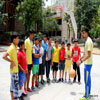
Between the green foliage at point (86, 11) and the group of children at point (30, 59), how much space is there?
60.5 ft

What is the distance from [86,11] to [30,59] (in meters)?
20.2

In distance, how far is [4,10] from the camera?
2705 cm

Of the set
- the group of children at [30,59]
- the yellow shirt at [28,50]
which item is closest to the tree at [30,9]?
the group of children at [30,59]

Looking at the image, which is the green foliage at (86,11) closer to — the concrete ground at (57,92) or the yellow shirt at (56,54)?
the yellow shirt at (56,54)

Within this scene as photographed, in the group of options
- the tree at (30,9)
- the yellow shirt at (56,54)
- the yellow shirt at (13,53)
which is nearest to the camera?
the yellow shirt at (13,53)

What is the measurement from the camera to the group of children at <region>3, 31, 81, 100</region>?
309 cm

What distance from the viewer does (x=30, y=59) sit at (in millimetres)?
3969

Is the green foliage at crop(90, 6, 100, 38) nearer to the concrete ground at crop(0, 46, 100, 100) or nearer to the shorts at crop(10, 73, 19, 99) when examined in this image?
the concrete ground at crop(0, 46, 100, 100)

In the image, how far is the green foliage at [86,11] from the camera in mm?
21938

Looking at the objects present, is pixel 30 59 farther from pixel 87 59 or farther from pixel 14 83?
pixel 87 59

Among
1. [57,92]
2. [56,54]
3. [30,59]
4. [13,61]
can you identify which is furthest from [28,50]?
[57,92]

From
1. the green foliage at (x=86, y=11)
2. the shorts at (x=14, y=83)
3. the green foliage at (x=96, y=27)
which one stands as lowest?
the shorts at (x=14, y=83)

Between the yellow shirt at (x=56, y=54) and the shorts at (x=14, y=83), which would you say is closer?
the shorts at (x=14, y=83)

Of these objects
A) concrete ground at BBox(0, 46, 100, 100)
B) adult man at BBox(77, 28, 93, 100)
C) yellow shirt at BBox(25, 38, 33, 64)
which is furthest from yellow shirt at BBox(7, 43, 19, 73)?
adult man at BBox(77, 28, 93, 100)
